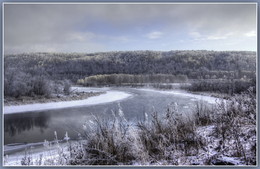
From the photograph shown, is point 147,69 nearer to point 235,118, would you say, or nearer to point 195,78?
point 195,78

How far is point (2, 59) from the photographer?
351 centimetres

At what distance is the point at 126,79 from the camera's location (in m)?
4.37

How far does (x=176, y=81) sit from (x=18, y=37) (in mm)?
Answer: 2611

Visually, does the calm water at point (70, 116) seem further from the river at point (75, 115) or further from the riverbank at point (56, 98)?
the riverbank at point (56, 98)

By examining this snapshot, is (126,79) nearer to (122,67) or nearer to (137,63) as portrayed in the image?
(122,67)

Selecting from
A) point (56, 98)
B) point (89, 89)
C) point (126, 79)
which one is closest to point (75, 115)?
point (89, 89)

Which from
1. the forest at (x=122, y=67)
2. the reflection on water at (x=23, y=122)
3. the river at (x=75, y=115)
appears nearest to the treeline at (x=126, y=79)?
the forest at (x=122, y=67)

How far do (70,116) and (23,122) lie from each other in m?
0.72

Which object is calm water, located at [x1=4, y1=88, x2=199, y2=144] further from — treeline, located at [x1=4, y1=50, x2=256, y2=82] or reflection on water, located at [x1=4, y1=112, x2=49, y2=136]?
treeline, located at [x1=4, y1=50, x2=256, y2=82]

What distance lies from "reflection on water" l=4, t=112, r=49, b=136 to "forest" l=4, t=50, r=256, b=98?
14.6 inches

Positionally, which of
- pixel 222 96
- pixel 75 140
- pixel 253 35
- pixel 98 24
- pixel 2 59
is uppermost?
pixel 98 24

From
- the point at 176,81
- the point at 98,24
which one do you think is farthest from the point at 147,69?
the point at 98,24

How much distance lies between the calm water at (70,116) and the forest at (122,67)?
34 centimetres

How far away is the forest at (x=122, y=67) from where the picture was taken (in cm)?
398
